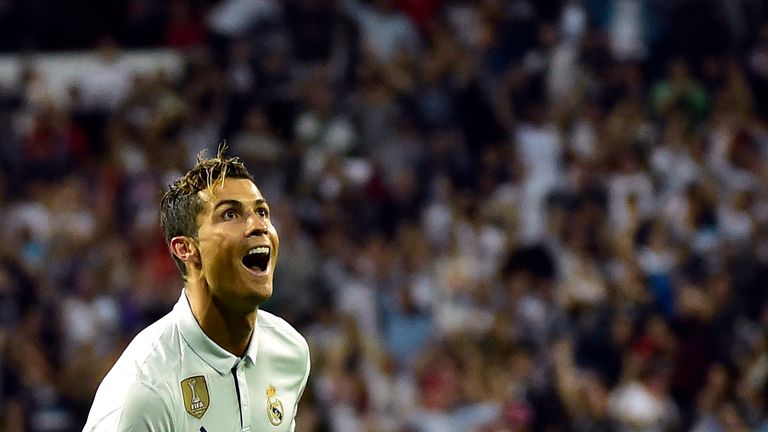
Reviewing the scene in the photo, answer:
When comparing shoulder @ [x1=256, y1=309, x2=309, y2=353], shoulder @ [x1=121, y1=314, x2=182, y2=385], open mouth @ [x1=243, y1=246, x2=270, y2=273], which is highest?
open mouth @ [x1=243, y1=246, x2=270, y2=273]

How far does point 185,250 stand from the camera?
13.7 feet

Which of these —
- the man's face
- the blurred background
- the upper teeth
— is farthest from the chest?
the blurred background

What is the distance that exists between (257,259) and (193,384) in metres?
0.40

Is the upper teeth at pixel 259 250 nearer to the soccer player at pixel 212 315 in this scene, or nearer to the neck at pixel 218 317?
the soccer player at pixel 212 315

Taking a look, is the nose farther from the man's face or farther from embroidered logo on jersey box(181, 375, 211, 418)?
embroidered logo on jersey box(181, 375, 211, 418)

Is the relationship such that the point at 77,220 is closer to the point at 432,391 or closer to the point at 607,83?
the point at 432,391

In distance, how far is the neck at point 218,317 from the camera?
165 inches

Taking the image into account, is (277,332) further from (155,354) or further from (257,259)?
(155,354)

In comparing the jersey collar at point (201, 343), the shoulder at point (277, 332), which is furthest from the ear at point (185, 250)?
the shoulder at point (277, 332)

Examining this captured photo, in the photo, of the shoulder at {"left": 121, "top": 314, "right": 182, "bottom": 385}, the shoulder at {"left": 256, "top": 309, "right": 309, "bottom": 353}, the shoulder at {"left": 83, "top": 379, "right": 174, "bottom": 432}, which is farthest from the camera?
the shoulder at {"left": 256, "top": 309, "right": 309, "bottom": 353}

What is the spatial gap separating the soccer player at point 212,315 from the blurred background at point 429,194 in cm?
515

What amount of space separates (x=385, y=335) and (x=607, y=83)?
3.41 metres

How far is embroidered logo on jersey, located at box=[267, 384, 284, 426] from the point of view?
170 inches

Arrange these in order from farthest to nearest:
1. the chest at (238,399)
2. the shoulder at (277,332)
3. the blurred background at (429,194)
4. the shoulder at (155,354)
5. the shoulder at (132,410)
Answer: the blurred background at (429,194) → the shoulder at (277,332) → the chest at (238,399) → the shoulder at (155,354) → the shoulder at (132,410)
